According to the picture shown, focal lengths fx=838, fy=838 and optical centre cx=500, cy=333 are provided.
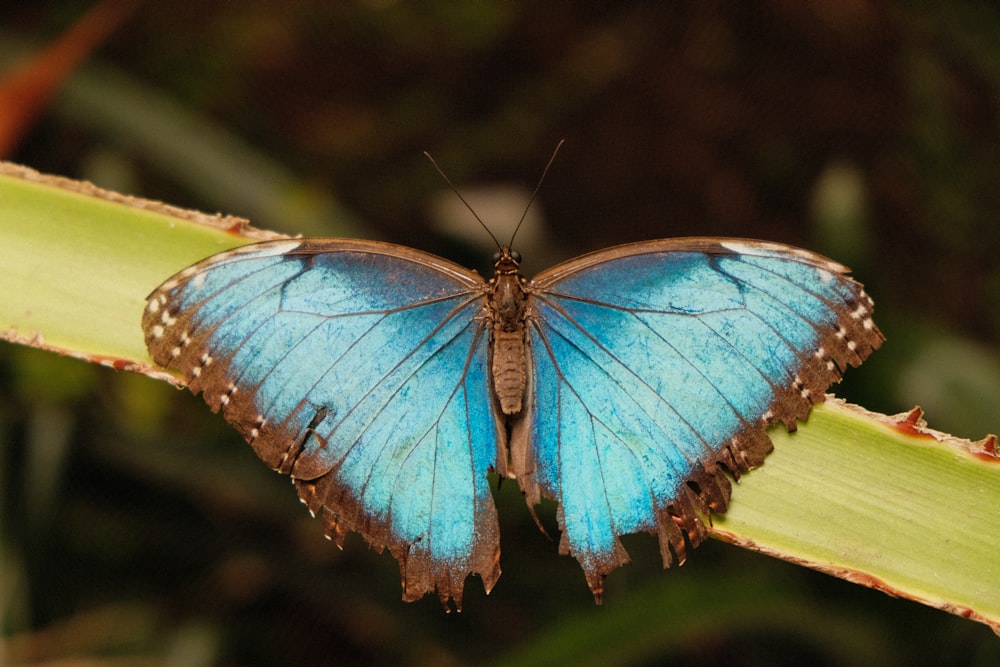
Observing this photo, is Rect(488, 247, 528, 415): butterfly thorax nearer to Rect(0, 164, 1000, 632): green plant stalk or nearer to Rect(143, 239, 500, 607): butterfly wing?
Rect(143, 239, 500, 607): butterfly wing

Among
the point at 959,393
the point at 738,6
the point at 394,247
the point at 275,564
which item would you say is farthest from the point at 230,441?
the point at 738,6

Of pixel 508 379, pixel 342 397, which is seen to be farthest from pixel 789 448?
pixel 342 397

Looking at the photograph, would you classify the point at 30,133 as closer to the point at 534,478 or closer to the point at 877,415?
the point at 534,478

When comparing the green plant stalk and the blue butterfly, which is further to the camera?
the blue butterfly

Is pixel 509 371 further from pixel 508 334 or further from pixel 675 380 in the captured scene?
pixel 675 380

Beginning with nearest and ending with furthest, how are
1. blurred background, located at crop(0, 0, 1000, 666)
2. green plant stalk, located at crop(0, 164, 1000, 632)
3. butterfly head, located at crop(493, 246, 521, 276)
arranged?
green plant stalk, located at crop(0, 164, 1000, 632) → butterfly head, located at crop(493, 246, 521, 276) → blurred background, located at crop(0, 0, 1000, 666)

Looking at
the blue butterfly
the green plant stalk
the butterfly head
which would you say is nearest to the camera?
the green plant stalk

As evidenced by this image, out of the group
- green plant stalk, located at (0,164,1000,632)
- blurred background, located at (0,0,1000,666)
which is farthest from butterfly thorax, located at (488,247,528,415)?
blurred background, located at (0,0,1000,666)

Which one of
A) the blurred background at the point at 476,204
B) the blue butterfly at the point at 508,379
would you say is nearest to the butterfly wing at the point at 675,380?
the blue butterfly at the point at 508,379

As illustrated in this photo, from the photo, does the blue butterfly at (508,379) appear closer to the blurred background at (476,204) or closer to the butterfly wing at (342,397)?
the butterfly wing at (342,397)
